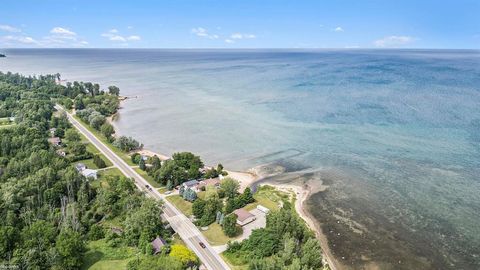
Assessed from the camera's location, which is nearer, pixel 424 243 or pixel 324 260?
pixel 324 260

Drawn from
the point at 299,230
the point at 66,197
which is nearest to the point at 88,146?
the point at 66,197

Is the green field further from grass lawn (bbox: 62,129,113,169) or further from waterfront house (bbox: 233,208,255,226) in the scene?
waterfront house (bbox: 233,208,255,226)

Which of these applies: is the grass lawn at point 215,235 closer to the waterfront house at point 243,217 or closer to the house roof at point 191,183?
the waterfront house at point 243,217

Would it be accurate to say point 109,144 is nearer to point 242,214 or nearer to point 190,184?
point 190,184

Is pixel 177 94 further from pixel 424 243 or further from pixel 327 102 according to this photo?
pixel 424 243

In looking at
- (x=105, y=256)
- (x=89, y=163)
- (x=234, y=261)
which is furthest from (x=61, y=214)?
(x=234, y=261)

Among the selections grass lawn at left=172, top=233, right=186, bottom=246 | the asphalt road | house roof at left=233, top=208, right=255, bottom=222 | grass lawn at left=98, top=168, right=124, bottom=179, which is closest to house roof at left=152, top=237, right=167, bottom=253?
grass lawn at left=172, top=233, right=186, bottom=246
